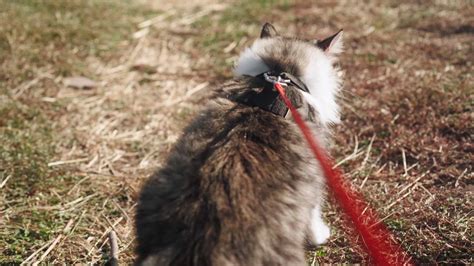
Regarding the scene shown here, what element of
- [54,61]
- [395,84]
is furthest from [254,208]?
[54,61]

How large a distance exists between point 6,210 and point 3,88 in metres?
2.31

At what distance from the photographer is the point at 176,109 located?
18.2ft

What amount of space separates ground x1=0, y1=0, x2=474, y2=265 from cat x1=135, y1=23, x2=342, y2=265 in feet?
3.37

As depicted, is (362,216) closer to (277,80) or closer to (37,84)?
(277,80)

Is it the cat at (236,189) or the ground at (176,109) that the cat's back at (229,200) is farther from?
the ground at (176,109)

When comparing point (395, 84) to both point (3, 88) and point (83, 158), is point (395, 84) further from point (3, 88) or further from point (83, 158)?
point (3, 88)

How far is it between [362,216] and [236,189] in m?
1.64

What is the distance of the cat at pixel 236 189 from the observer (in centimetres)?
225

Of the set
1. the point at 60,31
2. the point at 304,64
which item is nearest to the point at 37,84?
the point at 60,31

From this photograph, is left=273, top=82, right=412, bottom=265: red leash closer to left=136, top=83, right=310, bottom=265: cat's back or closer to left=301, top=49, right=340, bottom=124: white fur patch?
left=136, top=83, right=310, bottom=265: cat's back

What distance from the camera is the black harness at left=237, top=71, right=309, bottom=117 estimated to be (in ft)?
9.63

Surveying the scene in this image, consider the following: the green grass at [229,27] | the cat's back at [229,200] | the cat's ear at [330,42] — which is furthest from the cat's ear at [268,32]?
the green grass at [229,27]

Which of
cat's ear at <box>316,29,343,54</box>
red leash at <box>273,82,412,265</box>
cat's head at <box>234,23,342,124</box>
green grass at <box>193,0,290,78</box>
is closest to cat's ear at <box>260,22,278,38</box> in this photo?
cat's head at <box>234,23,342,124</box>

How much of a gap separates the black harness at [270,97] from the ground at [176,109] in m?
1.11
